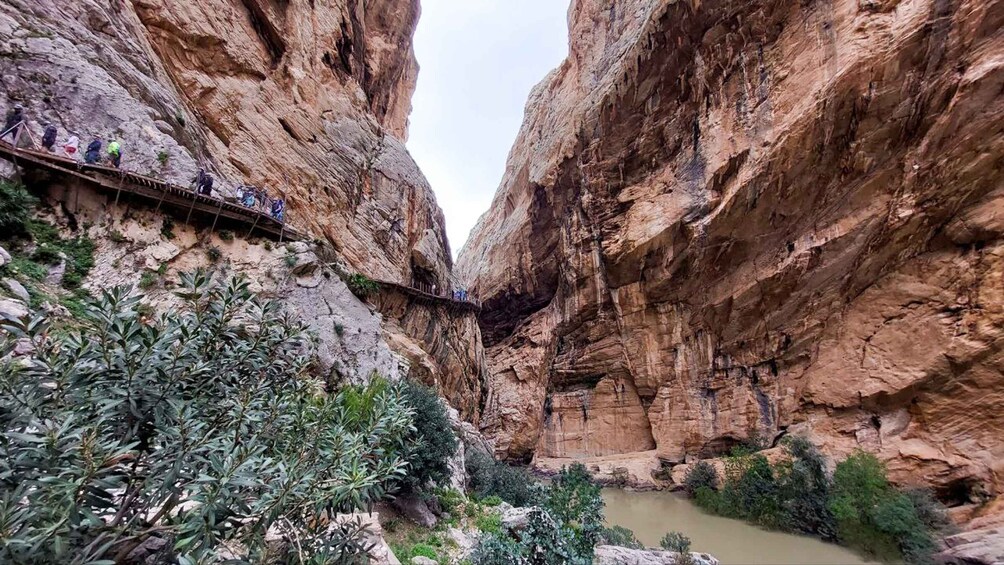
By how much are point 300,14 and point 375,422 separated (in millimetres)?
18221

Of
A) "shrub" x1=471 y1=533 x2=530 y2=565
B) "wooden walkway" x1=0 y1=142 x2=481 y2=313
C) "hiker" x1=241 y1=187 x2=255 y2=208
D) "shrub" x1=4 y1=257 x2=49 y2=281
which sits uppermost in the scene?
"hiker" x1=241 y1=187 x2=255 y2=208

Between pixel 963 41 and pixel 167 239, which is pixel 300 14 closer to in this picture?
pixel 167 239

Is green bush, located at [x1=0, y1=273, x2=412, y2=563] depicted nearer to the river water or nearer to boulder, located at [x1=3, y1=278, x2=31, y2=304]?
boulder, located at [x1=3, y1=278, x2=31, y2=304]

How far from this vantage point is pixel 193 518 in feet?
6.67

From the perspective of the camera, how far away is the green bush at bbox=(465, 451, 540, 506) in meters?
10.5

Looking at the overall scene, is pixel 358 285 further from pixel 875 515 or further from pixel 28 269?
pixel 875 515

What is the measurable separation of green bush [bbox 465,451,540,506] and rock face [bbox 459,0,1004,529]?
11.5m

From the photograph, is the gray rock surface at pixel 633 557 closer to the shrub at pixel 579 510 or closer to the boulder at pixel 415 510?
the shrub at pixel 579 510

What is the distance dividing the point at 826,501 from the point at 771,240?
964 centimetres

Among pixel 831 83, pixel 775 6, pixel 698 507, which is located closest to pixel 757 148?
pixel 831 83

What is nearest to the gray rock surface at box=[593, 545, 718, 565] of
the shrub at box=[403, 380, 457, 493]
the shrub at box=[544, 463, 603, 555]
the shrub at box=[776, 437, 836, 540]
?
the shrub at box=[544, 463, 603, 555]

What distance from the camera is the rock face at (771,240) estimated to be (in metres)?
12.2

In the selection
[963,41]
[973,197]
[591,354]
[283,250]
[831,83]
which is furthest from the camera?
[591,354]

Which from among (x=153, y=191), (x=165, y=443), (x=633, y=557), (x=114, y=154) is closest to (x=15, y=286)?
(x=153, y=191)
